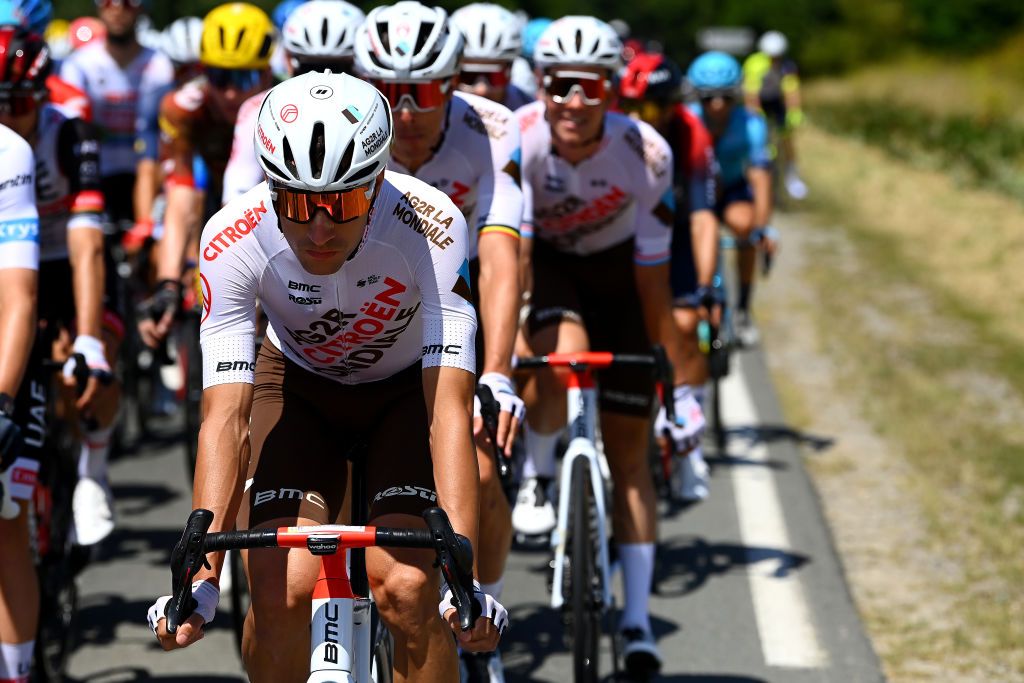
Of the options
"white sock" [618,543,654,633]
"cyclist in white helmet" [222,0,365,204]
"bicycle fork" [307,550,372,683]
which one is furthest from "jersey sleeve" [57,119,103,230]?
"bicycle fork" [307,550,372,683]

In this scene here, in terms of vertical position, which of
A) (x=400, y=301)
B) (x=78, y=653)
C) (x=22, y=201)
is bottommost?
(x=78, y=653)

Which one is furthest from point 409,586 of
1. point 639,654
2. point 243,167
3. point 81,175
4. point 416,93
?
point 243,167

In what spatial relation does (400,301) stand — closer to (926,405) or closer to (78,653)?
(78,653)

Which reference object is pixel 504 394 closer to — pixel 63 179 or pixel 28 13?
pixel 63 179

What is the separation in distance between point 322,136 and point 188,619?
1161 mm

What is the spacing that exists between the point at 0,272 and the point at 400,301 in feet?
4.72

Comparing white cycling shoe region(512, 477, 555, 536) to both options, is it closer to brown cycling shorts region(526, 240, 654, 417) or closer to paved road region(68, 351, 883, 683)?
brown cycling shorts region(526, 240, 654, 417)

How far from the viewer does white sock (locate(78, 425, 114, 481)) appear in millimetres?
6551

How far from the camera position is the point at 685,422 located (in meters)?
6.85

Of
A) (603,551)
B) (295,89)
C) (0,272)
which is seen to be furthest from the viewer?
(603,551)

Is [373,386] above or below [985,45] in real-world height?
below

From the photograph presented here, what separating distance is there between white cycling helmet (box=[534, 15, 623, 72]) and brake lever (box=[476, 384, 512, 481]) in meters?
1.88

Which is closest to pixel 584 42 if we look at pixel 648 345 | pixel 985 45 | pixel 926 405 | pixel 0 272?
pixel 648 345

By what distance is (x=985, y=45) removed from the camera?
76.9m
